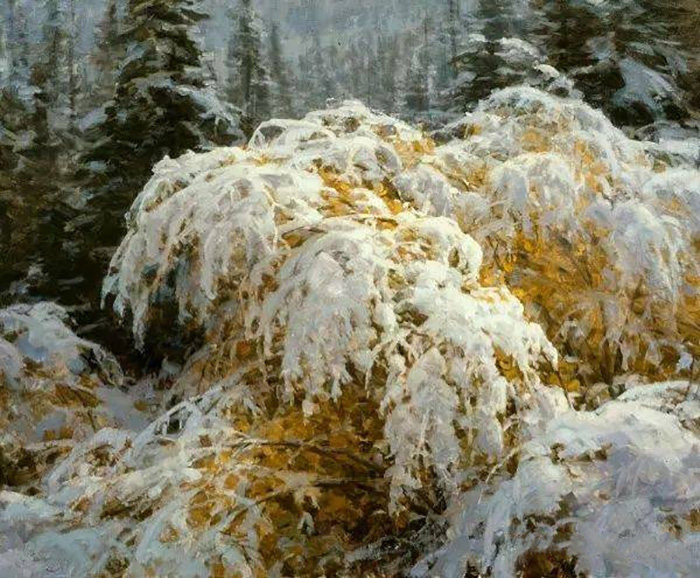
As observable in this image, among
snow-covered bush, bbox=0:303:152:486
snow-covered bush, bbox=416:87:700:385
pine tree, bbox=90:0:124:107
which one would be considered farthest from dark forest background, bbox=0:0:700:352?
pine tree, bbox=90:0:124:107

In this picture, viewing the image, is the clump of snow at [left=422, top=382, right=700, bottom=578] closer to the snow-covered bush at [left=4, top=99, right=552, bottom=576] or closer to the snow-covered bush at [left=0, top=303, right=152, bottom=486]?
the snow-covered bush at [left=4, top=99, right=552, bottom=576]

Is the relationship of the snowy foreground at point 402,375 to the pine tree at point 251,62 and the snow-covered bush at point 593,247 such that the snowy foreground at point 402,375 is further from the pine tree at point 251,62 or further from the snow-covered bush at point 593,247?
the pine tree at point 251,62

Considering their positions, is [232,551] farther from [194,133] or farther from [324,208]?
→ [194,133]

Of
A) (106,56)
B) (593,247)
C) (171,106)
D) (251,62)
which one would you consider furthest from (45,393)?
(106,56)

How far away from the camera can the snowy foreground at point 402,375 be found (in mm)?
2555

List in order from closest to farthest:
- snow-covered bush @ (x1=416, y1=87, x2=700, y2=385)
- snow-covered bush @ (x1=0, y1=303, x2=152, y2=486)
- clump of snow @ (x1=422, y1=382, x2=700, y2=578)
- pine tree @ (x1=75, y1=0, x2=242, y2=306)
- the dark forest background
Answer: clump of snow @ (x1=422, y1=382, x2=700, y2=578), snow-covered bush @ (x1=416, y1=87, x2=700, y2=385), snow-covered bush @ (x1=0, y1=303, x2=152, y2=486), pine tree @ (x1=75, y1=0, x2=242, y2=306), the dark forest background

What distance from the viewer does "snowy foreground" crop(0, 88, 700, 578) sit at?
255 centimetres

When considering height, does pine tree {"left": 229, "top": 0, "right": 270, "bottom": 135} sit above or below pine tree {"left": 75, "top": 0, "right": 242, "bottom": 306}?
below

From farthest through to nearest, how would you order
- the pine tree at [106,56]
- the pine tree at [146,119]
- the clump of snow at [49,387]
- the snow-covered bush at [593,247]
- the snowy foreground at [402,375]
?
the pine tree at [106,56], the pine tree at [146,119], the clump of snow at [49,387], the snow-covered bush at [593,247], the snowy foreground at [402,375]

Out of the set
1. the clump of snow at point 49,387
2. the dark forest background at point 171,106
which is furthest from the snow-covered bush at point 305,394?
the dark forest background at point 171,106

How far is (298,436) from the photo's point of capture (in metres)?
3.34

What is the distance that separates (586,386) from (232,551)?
165 cm

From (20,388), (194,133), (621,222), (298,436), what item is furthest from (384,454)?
(194,133)

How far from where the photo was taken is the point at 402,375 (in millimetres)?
2996
